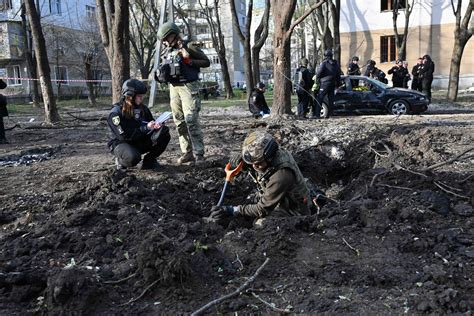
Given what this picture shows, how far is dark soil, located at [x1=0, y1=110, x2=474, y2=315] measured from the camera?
2.97 meters

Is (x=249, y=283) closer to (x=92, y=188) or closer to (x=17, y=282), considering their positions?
(x=17, y=282)

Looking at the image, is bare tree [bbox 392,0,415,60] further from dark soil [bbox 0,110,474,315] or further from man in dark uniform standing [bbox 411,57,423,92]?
dark soil [bbox 0,110,474,315]

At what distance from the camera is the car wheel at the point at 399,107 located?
13891 mm

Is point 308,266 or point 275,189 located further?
point 275,189

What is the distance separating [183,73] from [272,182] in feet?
8.66

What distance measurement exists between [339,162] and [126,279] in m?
5.14

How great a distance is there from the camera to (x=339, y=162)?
771 cm

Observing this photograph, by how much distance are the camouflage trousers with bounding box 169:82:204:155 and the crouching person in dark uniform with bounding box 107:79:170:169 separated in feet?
1.28

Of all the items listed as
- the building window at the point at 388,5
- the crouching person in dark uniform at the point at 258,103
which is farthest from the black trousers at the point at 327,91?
the building window at the point at 388,5

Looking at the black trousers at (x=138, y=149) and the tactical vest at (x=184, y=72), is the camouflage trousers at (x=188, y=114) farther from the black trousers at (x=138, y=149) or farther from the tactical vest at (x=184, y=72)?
the black trousers at (x=138, y=149)

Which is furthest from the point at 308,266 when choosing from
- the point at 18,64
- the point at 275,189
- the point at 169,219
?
the point at 18,64

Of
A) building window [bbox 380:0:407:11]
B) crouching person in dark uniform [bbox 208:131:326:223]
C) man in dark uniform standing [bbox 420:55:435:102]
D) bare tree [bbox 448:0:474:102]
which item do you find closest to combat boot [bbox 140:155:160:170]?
crouching person in dark uniform [bbox 208:131:326:223]

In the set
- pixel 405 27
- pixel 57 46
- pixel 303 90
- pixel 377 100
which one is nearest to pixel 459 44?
pixel 377 100

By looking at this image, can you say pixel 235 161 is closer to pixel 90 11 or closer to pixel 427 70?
pixel 427 70
